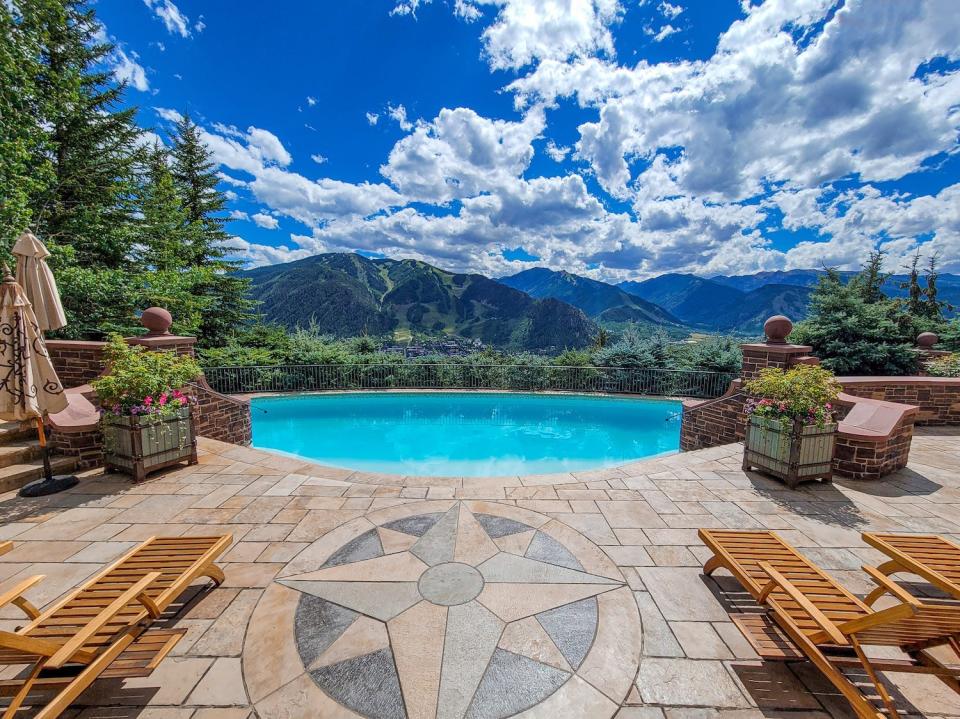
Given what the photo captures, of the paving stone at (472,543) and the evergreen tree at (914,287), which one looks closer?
the paving stone at (472,543)

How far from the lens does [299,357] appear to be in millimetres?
14047

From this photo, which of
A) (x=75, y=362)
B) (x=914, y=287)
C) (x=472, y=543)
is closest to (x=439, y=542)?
(x=472, y=543)

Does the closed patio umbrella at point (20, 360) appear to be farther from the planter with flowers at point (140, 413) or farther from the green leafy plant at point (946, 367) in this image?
the green leafy plant at point (946, 367)

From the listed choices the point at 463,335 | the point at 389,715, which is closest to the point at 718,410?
the point at 389,715

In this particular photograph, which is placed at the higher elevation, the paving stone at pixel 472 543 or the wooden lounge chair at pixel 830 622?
the wooden lounge chair at pixel 830 622

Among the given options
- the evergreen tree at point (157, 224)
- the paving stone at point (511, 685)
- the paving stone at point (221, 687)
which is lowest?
the paving stone at point (511, 685)

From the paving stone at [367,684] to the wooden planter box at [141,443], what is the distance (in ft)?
12.8

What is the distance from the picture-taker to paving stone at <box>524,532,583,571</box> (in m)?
2.98

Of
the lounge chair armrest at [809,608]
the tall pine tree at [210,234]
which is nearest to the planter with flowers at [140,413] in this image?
the lounge chair armrest at [809,608]

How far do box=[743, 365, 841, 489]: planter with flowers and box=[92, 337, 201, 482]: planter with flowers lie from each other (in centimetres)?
730

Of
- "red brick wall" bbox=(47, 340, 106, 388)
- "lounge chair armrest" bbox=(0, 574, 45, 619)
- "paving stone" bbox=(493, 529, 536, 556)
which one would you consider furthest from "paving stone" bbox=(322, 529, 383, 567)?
"red brick wall" bbox=(47, 340, 106, 388)

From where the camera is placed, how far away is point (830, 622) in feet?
6.15

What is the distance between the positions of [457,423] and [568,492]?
6.62m

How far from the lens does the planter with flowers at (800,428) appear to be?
4.41 meters
